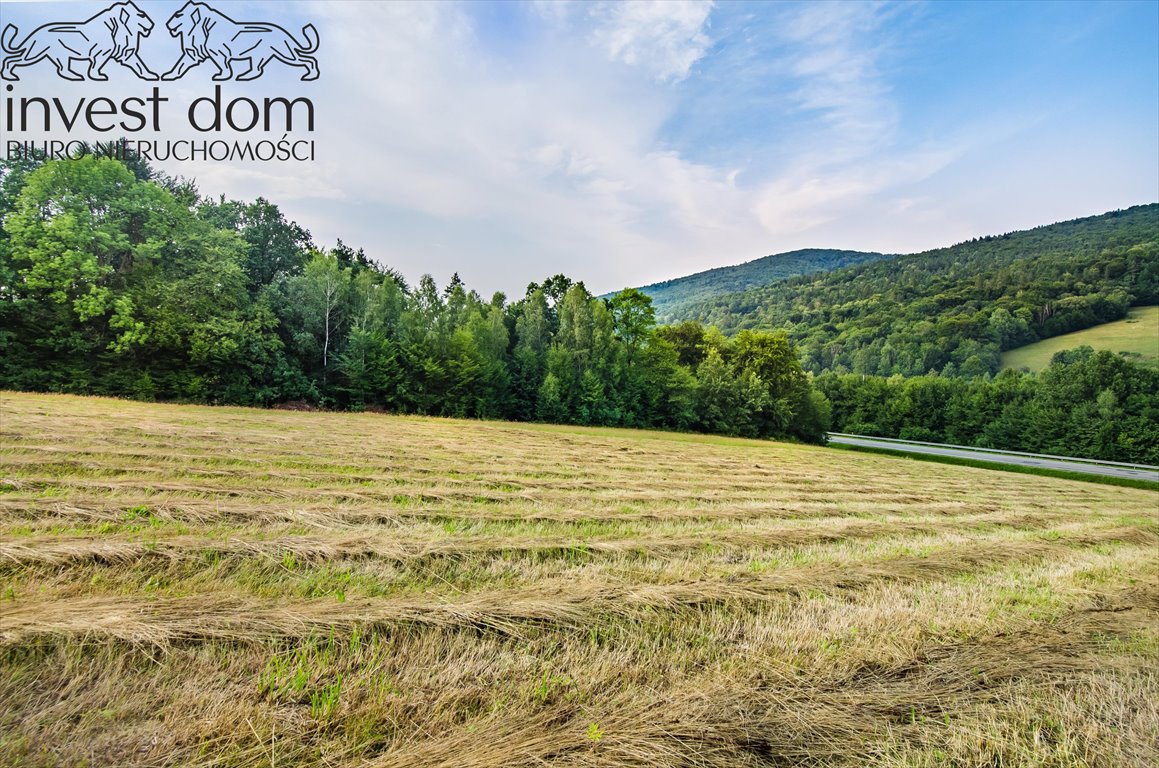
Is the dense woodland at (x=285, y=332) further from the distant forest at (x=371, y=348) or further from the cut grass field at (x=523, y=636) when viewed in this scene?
the cut grass field at (x=523, y=636)

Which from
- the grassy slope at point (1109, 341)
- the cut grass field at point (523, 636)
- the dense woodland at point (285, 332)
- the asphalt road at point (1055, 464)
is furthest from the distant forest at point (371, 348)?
the cut grass field at point (523, 636)

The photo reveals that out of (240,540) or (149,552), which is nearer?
(149,552)

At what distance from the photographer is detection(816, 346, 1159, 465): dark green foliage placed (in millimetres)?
42062

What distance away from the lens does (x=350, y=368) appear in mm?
31281

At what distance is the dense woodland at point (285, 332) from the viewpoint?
25.1 metres

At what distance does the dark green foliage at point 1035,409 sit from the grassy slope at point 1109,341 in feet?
26.2

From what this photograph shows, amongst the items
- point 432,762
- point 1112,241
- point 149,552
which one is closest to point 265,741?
point 432,762

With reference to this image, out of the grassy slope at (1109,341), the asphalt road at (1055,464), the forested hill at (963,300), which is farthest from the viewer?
the forested hill at (963,300)

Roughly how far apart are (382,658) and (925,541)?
24.6 feet

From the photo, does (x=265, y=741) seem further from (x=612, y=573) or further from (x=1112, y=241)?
(x=1112, y=241)

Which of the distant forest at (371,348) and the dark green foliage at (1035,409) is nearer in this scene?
the distant forest at (371,348)

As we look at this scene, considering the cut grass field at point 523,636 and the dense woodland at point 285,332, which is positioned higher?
the dense woodland at point 285,332

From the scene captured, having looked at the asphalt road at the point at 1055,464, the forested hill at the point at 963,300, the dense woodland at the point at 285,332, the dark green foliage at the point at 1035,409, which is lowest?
the asphalt road at the point at 1055,464

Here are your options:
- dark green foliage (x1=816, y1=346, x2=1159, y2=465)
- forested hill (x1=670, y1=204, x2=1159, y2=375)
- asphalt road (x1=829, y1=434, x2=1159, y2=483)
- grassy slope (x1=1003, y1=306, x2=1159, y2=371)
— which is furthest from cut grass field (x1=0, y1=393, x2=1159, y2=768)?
grassy slope (x1=1003, y1=306, x2=1159, y2=371)
